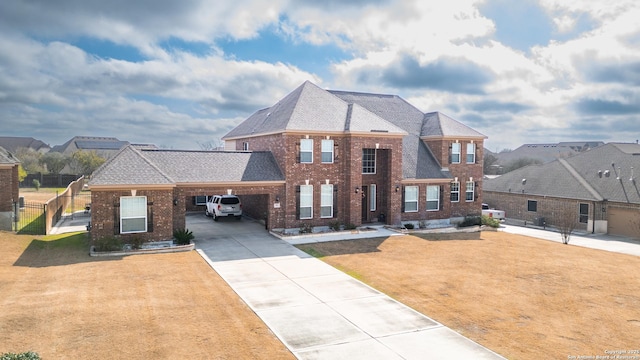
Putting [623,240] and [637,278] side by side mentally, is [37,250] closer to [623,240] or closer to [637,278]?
[637,278]

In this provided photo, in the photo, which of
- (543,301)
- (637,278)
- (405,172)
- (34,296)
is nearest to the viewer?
(34,296)

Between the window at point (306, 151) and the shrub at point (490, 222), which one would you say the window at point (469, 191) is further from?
the window at point (306, 151)

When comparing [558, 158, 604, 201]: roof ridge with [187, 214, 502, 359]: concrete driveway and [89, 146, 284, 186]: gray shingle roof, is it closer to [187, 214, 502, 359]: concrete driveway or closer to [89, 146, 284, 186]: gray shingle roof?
[89, 146, 284, 186]: gray shingle roof

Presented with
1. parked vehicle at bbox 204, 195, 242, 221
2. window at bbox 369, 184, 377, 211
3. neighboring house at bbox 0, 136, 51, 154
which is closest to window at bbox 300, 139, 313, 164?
window at bbox 369, 184, 377, 211

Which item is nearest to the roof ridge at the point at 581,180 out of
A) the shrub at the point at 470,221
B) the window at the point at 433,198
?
the shrub at the point at 470,221

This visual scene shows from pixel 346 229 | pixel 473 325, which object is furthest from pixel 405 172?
pixel 473 325

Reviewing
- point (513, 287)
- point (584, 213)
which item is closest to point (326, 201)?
point (513, 287)

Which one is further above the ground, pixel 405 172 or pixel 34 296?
pixel 405 172
